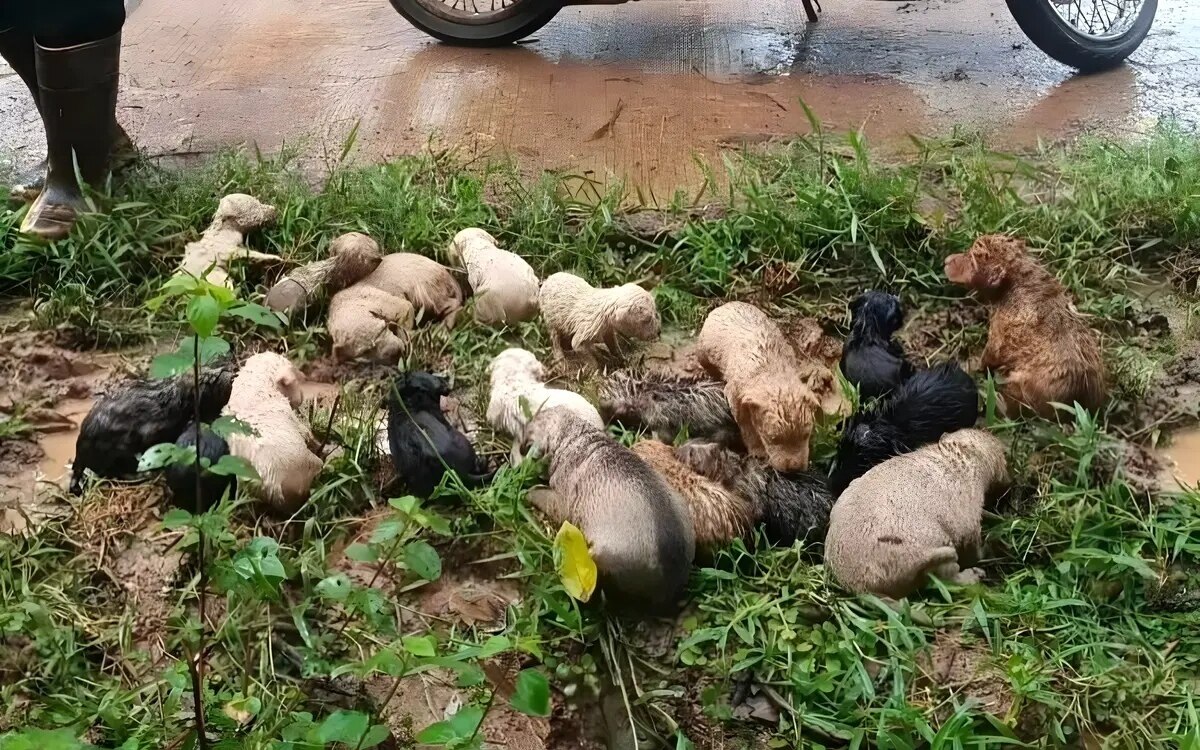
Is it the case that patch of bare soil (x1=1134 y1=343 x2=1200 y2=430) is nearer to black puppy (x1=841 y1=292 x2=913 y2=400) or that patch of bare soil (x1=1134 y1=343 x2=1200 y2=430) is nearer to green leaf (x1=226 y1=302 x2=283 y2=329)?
black puppy (x1=841 y1=292 x2=913 y2=400)

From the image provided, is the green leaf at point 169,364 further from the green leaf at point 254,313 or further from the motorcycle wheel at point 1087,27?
the motorcycle wheel at point 1087,27

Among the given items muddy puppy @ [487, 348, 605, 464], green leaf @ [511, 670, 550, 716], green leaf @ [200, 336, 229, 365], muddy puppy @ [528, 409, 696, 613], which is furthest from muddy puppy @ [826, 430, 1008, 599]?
green leaf @ [200, 336, 229, 365]

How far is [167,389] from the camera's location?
294 centimetres

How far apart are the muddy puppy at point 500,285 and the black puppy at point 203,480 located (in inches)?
43.6

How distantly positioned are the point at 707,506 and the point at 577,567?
0.48 metres

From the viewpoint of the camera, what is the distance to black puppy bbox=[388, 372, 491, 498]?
2783mm

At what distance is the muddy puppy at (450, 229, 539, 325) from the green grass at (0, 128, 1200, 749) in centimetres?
7

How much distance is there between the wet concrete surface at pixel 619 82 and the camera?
4.81 m

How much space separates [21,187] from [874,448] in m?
3.67

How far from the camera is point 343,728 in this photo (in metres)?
1.62

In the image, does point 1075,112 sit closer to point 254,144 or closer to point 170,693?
point 254,144

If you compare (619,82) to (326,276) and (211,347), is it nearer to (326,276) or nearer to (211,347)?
(326,276)

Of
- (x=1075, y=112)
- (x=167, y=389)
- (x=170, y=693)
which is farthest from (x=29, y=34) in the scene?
(x=1075, y=112)

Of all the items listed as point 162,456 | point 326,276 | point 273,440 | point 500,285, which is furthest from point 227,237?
point 162,456
